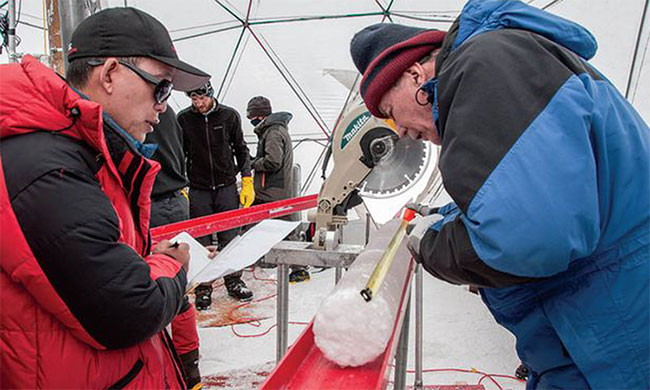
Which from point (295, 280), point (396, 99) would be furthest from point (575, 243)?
point (295, 280)

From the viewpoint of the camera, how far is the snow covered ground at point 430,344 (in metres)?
2.97

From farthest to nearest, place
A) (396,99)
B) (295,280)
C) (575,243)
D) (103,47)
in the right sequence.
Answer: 1. (295,280)
2. (396,99)
3. (103,47)
4. (575,243)

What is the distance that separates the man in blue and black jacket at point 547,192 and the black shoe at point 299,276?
4.21 metres

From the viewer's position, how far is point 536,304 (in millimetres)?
949

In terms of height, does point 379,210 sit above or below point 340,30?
below

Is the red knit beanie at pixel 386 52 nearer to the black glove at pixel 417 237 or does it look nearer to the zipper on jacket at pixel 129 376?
the black glove at pixel 417 237

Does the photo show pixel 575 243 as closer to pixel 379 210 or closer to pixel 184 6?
pixel 379 210

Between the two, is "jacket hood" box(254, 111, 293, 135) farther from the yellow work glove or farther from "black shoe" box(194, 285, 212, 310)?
"black shoe" box(194, 285, 212, 310)

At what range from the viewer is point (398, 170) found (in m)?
2.07

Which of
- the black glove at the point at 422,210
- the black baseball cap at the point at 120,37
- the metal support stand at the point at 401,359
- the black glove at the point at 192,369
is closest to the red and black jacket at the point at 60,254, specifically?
the black baseball cap at the point at 120,37

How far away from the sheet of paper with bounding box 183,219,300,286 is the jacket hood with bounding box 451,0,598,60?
2.85 ft

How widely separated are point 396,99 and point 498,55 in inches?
17.8

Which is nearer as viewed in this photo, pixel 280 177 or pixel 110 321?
pixel 110 321

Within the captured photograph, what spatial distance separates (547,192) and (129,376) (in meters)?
1.08
